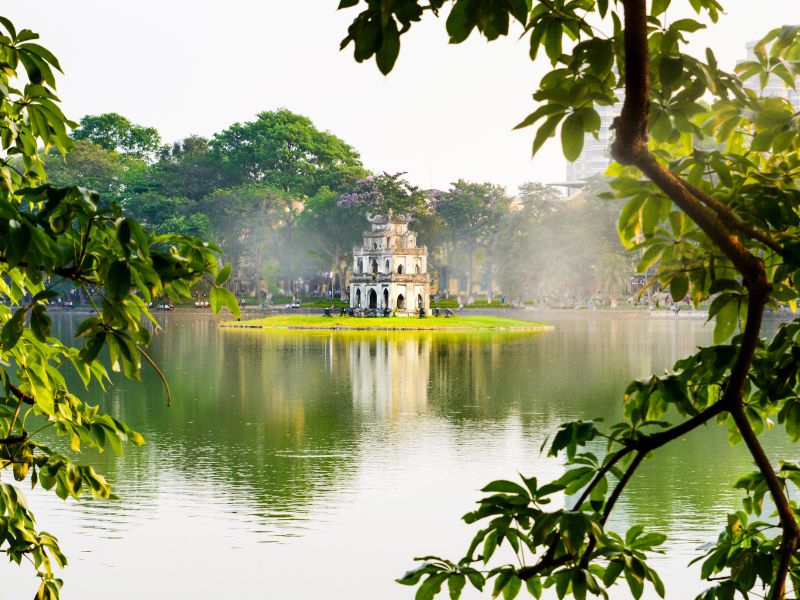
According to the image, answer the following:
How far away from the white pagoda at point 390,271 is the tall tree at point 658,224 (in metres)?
44.4

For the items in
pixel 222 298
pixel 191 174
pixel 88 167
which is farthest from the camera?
pixel 191 174

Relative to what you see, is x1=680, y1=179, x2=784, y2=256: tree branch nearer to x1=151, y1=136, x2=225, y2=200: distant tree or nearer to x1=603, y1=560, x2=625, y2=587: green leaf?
x1=603, y1=560, x2=625, y2=587: green leaf

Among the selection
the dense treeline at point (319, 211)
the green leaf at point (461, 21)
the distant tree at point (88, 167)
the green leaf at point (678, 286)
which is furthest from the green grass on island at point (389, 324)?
the green leaf at point (461, 21)

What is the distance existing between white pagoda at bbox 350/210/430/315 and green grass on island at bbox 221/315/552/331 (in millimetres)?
3002

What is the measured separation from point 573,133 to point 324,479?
9.44 meters

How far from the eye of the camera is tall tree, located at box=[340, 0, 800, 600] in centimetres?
157

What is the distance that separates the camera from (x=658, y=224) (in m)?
1.85

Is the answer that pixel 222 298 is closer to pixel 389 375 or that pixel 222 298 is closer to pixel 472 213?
pixel 389 375

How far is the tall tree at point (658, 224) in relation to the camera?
61.8 inches

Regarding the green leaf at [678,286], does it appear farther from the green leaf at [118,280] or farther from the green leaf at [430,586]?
the green leaf at [118,280]

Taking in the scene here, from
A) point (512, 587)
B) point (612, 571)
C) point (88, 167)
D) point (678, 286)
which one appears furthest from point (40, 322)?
point (88, 167)

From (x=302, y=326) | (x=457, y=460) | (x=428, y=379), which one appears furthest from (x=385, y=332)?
(x=457, y=460)

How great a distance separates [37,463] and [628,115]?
1.95 meters

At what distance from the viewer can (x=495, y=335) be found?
36.9m
